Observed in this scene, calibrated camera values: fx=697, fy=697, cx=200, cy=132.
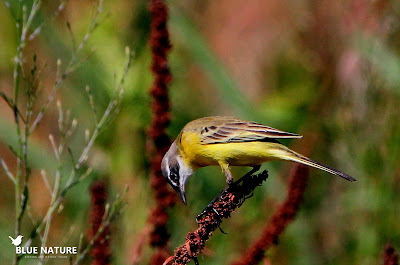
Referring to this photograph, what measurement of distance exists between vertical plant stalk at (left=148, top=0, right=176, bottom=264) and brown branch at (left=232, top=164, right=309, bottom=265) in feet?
1.03

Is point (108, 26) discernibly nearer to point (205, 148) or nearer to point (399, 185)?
point (205, 148)

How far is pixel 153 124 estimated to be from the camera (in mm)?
→ 2586

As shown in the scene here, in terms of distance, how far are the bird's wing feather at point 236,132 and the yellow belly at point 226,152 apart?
0.10ft

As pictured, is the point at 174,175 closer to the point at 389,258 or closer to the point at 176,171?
the point at 176,171

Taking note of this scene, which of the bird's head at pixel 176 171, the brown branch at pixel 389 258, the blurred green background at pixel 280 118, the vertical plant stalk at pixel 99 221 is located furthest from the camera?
the blurred green background at pixel 280 118

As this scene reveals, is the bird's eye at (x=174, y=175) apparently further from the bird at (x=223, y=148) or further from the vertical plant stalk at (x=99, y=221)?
the vertical plant stalk at (x=99, y=221)

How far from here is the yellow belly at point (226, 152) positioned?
11.7 feet

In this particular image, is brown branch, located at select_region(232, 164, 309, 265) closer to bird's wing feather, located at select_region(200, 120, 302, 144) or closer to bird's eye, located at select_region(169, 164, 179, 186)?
bird's wing feather, located at select_region(200, 120, 302, 144)

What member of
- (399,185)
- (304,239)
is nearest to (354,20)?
(399,185)

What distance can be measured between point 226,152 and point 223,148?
0.04 metres

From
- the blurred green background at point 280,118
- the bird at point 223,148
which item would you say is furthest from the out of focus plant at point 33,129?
the blurred green background at point 280,118

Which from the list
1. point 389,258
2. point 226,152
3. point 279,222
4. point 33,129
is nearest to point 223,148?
point 226,152

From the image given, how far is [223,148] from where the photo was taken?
12.4 feet

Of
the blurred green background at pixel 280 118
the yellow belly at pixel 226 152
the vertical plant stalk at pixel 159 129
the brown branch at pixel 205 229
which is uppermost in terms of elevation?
the blurred green background at pixel 280 118
